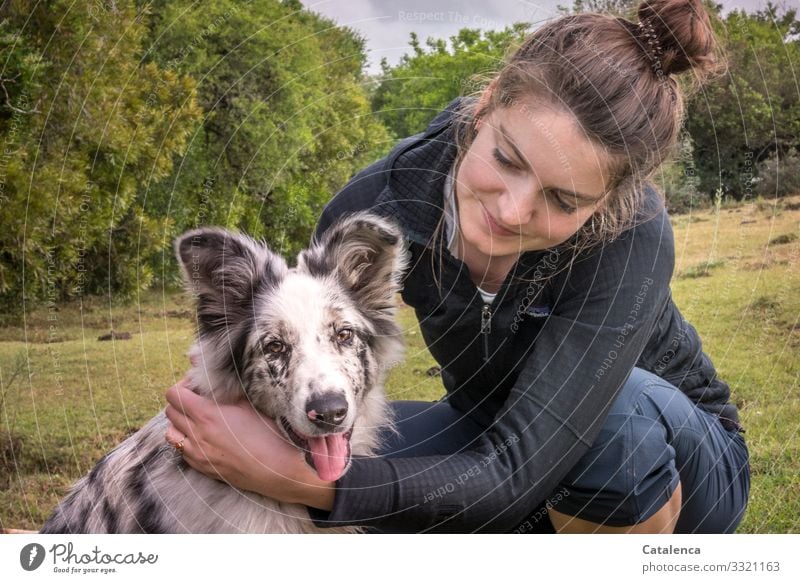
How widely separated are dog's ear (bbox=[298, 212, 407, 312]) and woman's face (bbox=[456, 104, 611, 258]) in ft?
0.96

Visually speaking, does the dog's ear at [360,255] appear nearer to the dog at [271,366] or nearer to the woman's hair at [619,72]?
the dog at [271,366]

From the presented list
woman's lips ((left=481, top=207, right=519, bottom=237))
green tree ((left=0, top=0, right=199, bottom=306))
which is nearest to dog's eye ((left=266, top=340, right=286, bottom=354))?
green tree ((left=0, top=0, right=199, bottom=306))

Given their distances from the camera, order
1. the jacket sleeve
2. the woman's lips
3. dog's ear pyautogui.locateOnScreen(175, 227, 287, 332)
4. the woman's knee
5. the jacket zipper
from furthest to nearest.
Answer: the jacket zipper → the woman's knee → the woman's lips → the jacket sleeve → dog's ear pyautogui.locateOnScreen(175, 227, 287, 332)

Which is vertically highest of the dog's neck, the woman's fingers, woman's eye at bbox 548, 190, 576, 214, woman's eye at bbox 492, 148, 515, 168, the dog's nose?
woman's eye at bbox 492, 148, 515, 168

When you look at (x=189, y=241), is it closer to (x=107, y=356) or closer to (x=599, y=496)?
(x=107, y=356)

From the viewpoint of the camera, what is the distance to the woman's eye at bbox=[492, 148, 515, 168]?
2.50 m

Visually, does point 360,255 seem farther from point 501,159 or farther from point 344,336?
point 501,159

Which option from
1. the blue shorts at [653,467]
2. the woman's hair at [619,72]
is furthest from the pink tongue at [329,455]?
the woman's hair at [619,72]

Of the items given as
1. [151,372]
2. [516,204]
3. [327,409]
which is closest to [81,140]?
[151,372]

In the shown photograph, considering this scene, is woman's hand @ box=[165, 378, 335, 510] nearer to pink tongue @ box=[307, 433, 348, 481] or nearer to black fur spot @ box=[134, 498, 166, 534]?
pink tongue @ box=[307, 433, 348, 481]

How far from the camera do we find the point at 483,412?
10.9ft

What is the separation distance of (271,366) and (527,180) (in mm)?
977

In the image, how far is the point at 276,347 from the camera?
2428 millimetres

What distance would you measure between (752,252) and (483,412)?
60.4 inches
